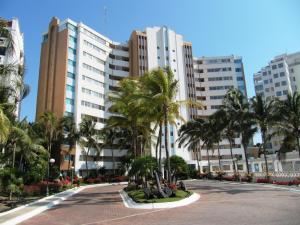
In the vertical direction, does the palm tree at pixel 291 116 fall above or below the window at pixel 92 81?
below

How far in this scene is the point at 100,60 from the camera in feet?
232

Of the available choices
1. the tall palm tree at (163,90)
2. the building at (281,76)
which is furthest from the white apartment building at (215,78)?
the tall palm tree at (163,90)

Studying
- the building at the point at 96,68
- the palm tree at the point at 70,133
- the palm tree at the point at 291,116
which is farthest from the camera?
the building at the point at 96,68

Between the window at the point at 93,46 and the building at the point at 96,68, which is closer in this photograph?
the building at the point at 96,68

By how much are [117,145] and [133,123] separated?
98.6ft

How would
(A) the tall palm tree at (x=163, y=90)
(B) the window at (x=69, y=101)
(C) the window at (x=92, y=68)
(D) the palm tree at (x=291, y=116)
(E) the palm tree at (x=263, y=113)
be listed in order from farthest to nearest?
(C) the window at (x=92, y=68) < (B) the window at (x=69, y=101) < (E) the palm tree at (x=263, y=113) < (D) the palm tree at (x=291, y=116) < (A) the tall palm tree at (x=163, y=90)

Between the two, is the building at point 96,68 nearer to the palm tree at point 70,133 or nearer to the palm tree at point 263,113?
the palm tree at point 70,133

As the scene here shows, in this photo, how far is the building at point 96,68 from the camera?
6131cm

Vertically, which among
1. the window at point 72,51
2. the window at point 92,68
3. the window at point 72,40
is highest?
the window at point 72,40

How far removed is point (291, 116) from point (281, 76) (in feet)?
242

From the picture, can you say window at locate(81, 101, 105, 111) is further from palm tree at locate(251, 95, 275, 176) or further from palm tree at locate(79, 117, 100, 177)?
palm tree at locate(251, 95, 275, 176)

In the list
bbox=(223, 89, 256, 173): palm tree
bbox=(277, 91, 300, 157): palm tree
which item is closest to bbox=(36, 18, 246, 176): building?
bbox=(223, 89, 256, 173): palm tree

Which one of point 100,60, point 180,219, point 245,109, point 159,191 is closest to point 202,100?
point 100,60

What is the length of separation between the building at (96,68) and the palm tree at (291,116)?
38.0 m
